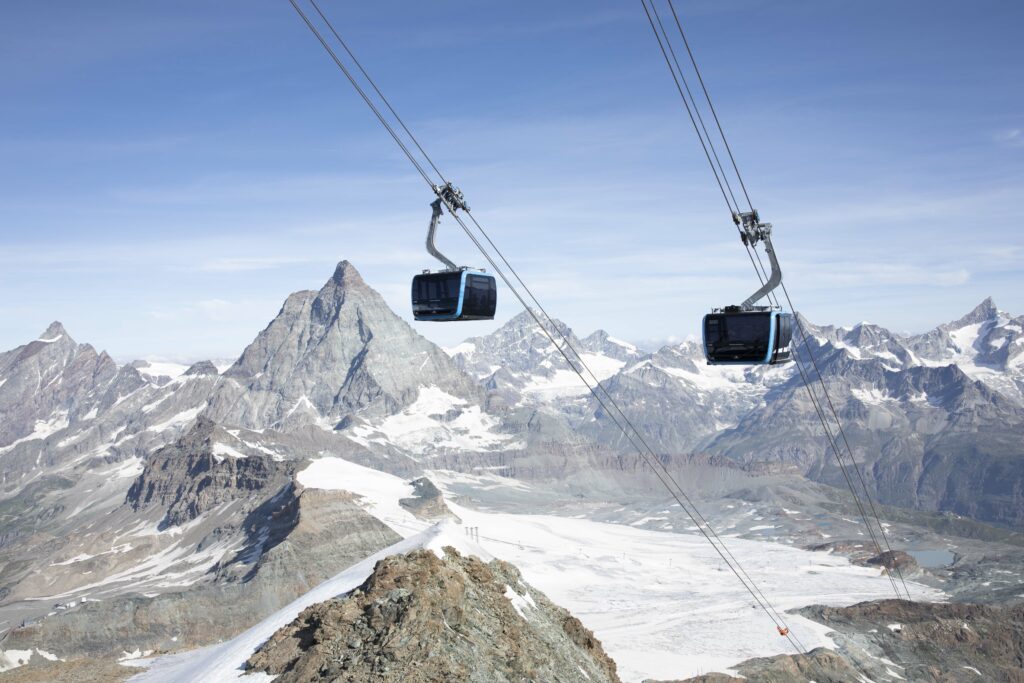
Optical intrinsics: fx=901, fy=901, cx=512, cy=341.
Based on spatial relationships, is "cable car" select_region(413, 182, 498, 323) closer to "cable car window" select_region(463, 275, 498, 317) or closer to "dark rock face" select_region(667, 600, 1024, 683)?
"cable car window" select_region(463, 275, 498, 317)

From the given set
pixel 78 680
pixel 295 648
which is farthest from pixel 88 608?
pixel 295 648

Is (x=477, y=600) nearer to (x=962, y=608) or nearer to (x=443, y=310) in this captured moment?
(x=443, y=310)

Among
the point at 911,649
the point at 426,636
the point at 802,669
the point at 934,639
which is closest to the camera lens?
the point at 426,636

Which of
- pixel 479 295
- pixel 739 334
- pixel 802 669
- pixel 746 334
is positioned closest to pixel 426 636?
pixel 479 295

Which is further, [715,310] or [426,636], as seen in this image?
[426,636]

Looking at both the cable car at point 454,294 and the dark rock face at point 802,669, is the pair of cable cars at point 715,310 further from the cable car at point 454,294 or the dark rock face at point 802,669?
the dark rock face at point 802,669

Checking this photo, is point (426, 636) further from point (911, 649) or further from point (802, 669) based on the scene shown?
point (911, 649)

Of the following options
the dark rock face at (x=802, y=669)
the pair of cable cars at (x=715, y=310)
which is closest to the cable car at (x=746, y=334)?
the pair of cable cars at (x=715, y=310)

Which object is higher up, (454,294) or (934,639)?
(454,294)
